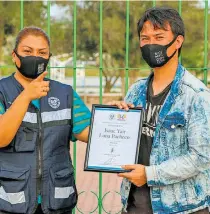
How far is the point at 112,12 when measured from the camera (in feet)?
59.8

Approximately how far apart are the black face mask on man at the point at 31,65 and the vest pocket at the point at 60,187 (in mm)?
471

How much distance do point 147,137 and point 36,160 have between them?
536 mm

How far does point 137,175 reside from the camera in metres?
2.24

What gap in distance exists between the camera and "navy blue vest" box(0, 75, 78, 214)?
2.39 metres

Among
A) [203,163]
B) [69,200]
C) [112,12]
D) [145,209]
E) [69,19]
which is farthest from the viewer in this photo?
[69,19]

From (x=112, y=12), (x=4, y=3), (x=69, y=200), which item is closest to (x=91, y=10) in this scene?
(x=112, y=12)

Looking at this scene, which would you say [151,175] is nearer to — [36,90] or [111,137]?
[111,137]

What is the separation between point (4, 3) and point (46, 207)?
57.7ft

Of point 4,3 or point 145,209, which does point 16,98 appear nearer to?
point 145,209

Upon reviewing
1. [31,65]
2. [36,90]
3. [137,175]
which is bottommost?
[137,175]

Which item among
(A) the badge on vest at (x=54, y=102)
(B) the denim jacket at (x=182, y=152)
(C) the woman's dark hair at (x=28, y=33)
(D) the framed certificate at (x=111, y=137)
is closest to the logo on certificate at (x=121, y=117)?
(D) the framed certificate at (x=111, y=137)

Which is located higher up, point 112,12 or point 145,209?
point 112,12

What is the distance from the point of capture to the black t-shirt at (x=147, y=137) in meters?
2.31

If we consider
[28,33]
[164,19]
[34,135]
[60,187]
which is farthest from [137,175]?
[28,33]
